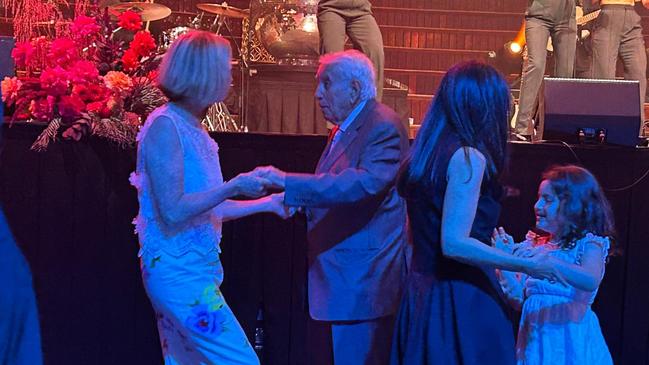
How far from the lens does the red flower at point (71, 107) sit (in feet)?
10.6

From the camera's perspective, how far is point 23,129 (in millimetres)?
3275

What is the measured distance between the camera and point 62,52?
10.9 ft

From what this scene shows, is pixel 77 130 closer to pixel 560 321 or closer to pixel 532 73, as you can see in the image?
pixel 560 321

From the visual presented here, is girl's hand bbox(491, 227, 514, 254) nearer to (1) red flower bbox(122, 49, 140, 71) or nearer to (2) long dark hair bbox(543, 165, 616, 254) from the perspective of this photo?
(2) long dark hair bbox(543, 165, 616, 254)

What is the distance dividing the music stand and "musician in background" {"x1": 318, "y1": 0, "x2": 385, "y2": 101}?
1.14m

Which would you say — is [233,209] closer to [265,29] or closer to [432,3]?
[265,29]

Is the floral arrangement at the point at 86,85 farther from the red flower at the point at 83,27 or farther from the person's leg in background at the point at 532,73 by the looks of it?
the person's leg in background at the point at 532,73

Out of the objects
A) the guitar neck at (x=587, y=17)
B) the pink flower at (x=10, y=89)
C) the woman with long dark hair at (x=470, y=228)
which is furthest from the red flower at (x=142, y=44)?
the guitar neck at (x=587, y=17)

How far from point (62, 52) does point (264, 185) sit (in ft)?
4.68

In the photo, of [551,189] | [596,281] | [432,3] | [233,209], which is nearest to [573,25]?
[551,189]

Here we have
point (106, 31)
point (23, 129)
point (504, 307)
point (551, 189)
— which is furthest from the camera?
point (106, 31)

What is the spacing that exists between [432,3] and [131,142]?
6.68m

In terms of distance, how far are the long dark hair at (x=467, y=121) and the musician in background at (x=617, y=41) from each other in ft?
11.6

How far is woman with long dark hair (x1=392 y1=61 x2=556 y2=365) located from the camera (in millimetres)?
2076
